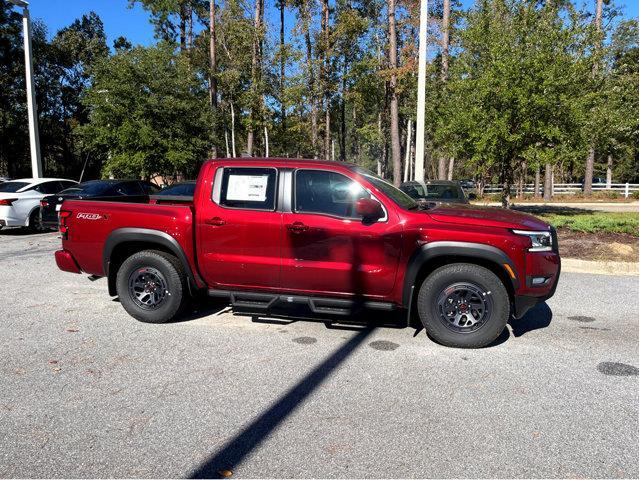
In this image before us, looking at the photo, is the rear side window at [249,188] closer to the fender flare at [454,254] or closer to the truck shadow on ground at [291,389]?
the truck shadow on ground at [291,389]

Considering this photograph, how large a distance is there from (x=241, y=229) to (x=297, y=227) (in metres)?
0.63

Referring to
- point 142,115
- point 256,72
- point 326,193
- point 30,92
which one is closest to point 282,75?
point 256,72

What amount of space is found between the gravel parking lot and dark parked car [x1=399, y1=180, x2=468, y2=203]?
587 cm

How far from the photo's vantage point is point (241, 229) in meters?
4.90

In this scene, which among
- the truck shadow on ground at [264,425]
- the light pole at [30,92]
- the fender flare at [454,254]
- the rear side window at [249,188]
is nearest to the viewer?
the truck shadow on ground at [264,425]

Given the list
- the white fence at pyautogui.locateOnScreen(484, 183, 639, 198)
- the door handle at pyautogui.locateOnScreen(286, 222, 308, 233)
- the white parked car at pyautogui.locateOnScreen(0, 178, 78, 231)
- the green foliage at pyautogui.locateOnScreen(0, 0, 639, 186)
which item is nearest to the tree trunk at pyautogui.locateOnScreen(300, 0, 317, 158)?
the green foliage at pyautogui.locateOnScreen(0, 0, 639, 186)

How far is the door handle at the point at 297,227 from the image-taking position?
472 cm

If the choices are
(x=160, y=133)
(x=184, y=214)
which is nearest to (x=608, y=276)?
(x=184, y=214)

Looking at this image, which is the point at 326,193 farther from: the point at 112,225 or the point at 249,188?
the point at 112,225

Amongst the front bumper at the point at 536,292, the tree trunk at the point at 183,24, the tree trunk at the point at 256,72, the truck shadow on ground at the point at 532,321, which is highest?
the tree trunk at the point at 183,24

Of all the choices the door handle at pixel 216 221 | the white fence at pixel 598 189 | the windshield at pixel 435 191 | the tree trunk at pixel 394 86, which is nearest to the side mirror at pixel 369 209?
the door handle at pixel 216 221

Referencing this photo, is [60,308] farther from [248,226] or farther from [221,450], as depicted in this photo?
[221,450]

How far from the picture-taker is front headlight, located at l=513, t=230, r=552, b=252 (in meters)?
4.45

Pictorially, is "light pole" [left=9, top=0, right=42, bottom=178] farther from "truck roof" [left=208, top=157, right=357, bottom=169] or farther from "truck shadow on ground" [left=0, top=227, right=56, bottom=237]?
"truck roof" [left=208, top=157, right=357, bottom=169]
